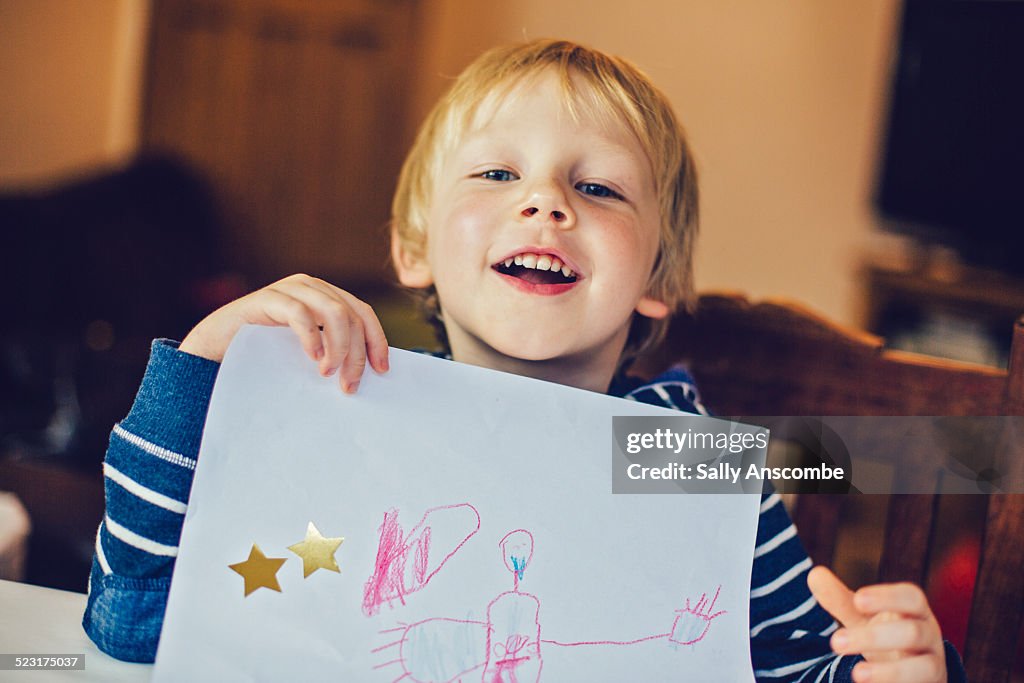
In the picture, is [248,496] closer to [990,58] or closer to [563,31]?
[990,58]

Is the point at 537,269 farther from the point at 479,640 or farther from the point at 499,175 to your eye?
the point at 479,640

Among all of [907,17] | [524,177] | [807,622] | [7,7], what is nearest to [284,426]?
[524,177]

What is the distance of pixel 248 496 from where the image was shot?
486 millimetres

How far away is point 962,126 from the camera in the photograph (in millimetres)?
2596

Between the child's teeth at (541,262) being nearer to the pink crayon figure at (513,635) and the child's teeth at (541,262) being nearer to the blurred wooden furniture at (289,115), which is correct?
the pink crayon figure at (513,635)

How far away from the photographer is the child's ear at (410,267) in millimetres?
828

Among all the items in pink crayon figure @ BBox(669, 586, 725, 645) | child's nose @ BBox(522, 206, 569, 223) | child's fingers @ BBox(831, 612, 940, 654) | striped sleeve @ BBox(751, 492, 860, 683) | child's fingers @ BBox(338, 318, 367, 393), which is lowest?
striped sleeve @ BBox(751, 492, 860, 683)

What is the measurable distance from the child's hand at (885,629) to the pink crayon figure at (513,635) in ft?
0.50

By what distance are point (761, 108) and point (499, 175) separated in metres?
2.52

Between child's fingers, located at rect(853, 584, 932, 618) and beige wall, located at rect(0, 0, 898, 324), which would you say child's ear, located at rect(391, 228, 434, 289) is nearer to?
child's fingers, located at rect(853, 584, 932, 618)

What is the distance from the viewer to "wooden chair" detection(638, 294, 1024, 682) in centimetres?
70

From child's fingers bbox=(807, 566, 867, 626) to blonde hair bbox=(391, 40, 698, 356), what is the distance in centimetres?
37

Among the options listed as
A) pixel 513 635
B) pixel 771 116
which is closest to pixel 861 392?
pixel 513 635

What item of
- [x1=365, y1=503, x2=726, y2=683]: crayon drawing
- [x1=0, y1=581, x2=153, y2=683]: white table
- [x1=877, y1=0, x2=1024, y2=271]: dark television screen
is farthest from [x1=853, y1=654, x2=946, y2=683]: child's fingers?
[x1=877, y1=0, x2=1024, y2=271]: dark television screen
